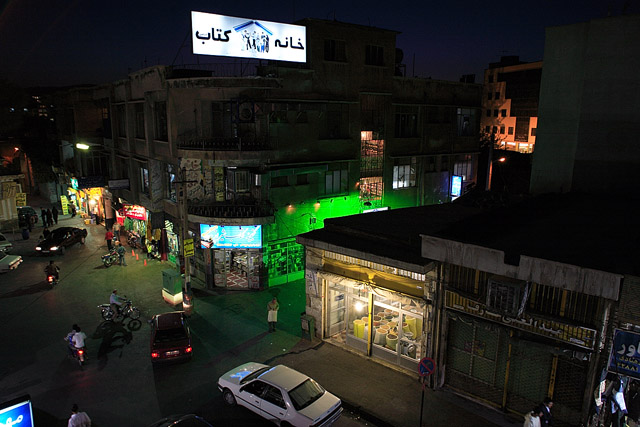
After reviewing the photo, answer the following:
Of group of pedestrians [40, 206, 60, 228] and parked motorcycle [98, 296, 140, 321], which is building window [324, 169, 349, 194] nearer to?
parked motorcycle [98, 296, 140, 321]

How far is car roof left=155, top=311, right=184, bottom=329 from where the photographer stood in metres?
17.1

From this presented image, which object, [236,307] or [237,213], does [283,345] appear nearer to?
[236,307]

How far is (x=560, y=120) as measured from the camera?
2038 cm

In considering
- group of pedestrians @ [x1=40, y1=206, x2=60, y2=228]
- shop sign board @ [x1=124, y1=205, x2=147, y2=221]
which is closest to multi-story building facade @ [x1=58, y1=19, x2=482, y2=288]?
shop sign board @ [x1=124, y1=205, x2=147, y2=221]

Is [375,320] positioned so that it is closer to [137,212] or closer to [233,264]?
[233,264]

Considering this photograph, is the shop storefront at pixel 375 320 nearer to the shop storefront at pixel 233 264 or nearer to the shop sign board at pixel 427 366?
the shop sign board at pixel 427 366

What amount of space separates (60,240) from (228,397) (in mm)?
24048

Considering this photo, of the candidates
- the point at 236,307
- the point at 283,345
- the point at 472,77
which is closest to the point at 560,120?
the point at 283,345

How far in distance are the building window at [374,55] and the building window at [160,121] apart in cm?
1337

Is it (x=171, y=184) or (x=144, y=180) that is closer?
(x=171, y=184)

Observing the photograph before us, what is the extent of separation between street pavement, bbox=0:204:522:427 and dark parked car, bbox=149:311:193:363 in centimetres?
54

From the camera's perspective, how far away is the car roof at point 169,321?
1709cm

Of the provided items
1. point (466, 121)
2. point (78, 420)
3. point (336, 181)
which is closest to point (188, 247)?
point (78, 420)

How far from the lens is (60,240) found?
103 ft
